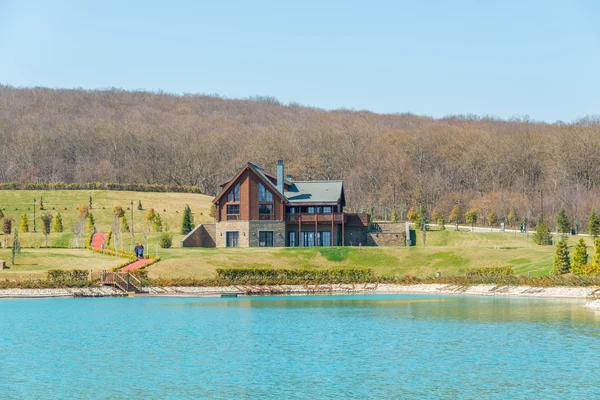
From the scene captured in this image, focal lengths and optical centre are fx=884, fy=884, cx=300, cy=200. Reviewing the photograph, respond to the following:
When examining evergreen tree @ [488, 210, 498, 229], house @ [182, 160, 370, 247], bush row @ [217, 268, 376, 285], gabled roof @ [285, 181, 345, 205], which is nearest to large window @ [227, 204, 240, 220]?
house @ [182, 160, 370, 247]

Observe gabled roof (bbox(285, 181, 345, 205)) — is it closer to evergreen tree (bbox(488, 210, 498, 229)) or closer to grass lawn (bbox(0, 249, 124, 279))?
grass lawn (bbox(0, 249, 124, 279))

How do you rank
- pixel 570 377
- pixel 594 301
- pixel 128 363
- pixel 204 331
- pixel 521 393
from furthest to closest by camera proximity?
pixel 594 301, pixel 204 331, pixel 128 363, pixel 570 377, pixel 521 393

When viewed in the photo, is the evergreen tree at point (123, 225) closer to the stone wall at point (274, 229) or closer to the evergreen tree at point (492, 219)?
the stone wall at point (274, 229)

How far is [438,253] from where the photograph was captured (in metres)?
71.7

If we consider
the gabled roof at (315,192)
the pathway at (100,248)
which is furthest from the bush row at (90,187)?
the gabled roof at (315,192)

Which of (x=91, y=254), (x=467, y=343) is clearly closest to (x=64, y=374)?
(x=467, y=343)

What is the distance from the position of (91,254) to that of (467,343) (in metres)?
42.9

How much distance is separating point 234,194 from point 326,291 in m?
20.1

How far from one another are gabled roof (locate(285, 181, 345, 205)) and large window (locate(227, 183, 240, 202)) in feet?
15.6

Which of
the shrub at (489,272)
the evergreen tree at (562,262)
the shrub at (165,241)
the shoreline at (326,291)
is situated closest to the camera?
the shoreline at (326,291)

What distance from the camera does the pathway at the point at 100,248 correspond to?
216 feet

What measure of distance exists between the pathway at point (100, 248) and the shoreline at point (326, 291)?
449 cm

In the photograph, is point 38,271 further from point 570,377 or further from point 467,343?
point 570,377

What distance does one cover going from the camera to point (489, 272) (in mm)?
64312
